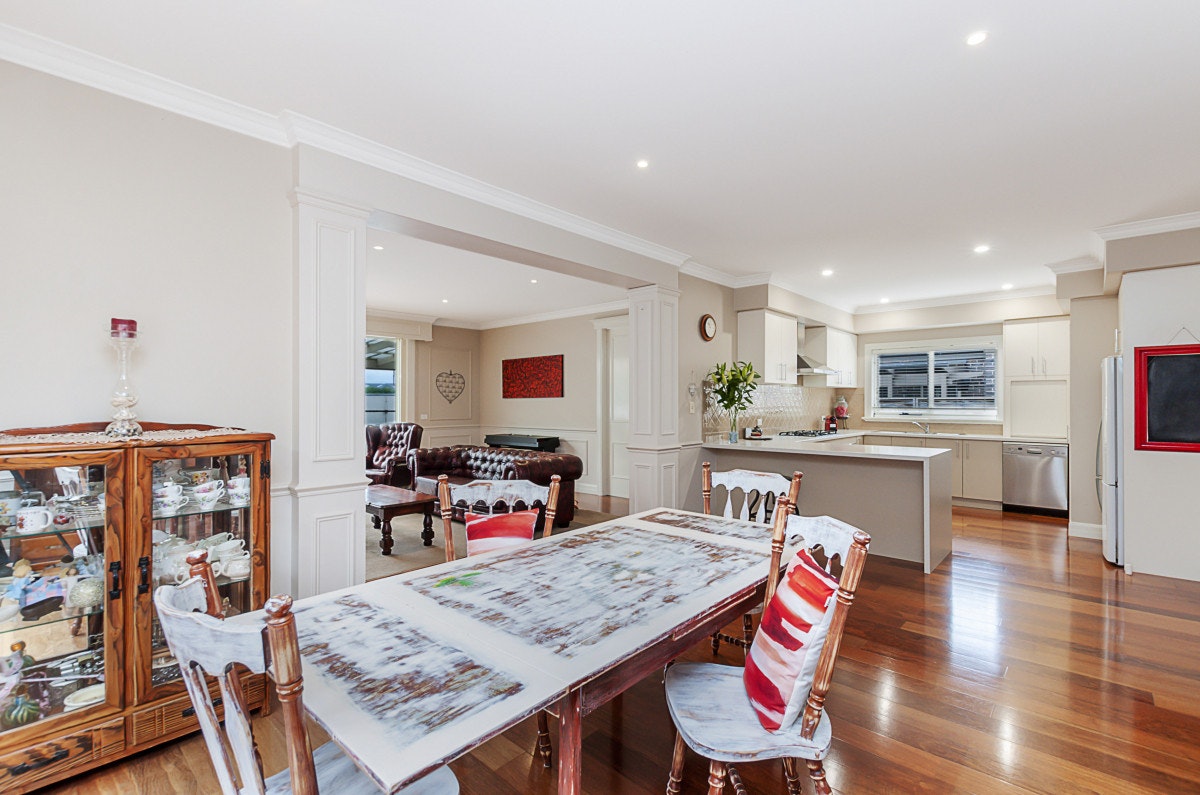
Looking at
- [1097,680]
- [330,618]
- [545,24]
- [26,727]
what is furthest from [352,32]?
[1097,680]

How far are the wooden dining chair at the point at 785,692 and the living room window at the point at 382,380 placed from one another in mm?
7520

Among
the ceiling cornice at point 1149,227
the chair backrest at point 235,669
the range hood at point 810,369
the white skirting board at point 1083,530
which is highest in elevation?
the ceiling cornice at point 1149,227

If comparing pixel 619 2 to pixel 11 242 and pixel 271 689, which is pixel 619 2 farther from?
pixel 271 689

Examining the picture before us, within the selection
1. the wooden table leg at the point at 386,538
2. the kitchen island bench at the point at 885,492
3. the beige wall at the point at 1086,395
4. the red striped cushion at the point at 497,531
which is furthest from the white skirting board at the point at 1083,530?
the wooden table leg at the point at 386,538

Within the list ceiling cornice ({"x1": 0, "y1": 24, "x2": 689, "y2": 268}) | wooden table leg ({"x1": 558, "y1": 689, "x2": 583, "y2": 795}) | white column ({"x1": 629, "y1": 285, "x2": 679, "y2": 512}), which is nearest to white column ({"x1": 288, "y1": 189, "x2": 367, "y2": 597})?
ceiling cornice ({"x1": 0, "y1": 24, "x2": 689, "y2": 268})

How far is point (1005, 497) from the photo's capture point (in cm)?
632

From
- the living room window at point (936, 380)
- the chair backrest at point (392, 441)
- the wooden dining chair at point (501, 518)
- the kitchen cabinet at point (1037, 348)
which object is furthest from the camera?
the chair backrest at point (392, 441)

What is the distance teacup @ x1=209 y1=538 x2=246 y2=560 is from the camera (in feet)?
7.19

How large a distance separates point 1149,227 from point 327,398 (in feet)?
18.3

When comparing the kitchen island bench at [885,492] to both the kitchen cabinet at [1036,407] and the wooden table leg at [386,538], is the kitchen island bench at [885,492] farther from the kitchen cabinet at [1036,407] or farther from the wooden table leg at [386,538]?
the wooden table leg at [386,538]

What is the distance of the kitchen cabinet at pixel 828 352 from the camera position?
22.9 ft

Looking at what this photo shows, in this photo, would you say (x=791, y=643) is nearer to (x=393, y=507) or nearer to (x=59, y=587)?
(x=59, y=587)

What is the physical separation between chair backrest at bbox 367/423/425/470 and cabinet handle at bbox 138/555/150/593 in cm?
502

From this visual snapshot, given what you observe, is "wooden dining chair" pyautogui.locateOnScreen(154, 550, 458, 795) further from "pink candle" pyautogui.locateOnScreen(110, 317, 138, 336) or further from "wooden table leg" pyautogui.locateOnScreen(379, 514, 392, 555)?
"wooden table leg" pyautogui.locateOnScreen(379, 514, 392, 555)
